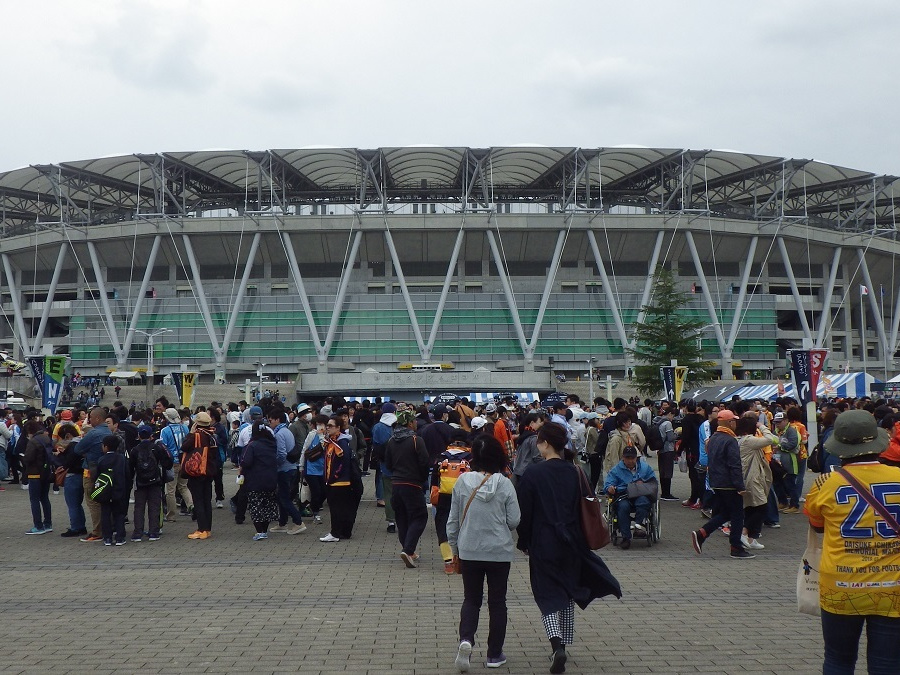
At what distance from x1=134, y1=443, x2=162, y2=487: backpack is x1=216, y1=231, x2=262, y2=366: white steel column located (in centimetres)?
5395

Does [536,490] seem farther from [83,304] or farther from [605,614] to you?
[83,304]

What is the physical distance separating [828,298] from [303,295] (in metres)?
42.0

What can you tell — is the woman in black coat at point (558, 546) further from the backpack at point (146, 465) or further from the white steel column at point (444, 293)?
the white steel column at point (444, 293)

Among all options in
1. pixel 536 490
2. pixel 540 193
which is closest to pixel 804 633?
pixel 536 490

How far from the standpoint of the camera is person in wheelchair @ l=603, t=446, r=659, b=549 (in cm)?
1175

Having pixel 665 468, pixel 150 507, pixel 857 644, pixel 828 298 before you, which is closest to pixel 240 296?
pixel 828 298

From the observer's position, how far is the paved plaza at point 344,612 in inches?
251

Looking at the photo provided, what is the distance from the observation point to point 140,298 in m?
67.8

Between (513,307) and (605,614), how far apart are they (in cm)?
5983

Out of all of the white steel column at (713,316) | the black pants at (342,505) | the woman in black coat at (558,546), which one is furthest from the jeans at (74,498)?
the white steel column at (713,316)

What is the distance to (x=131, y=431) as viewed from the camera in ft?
44.6

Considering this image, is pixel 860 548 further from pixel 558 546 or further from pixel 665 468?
pixel 665 468

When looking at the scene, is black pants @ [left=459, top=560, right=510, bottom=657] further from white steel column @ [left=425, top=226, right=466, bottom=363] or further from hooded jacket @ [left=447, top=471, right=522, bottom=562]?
white steel column @ [left=425, top=226, right=466, bottom=363]

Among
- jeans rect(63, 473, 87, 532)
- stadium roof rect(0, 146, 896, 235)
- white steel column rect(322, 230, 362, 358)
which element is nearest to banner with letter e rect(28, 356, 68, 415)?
jeans rect(63, 473, 87, 532)
